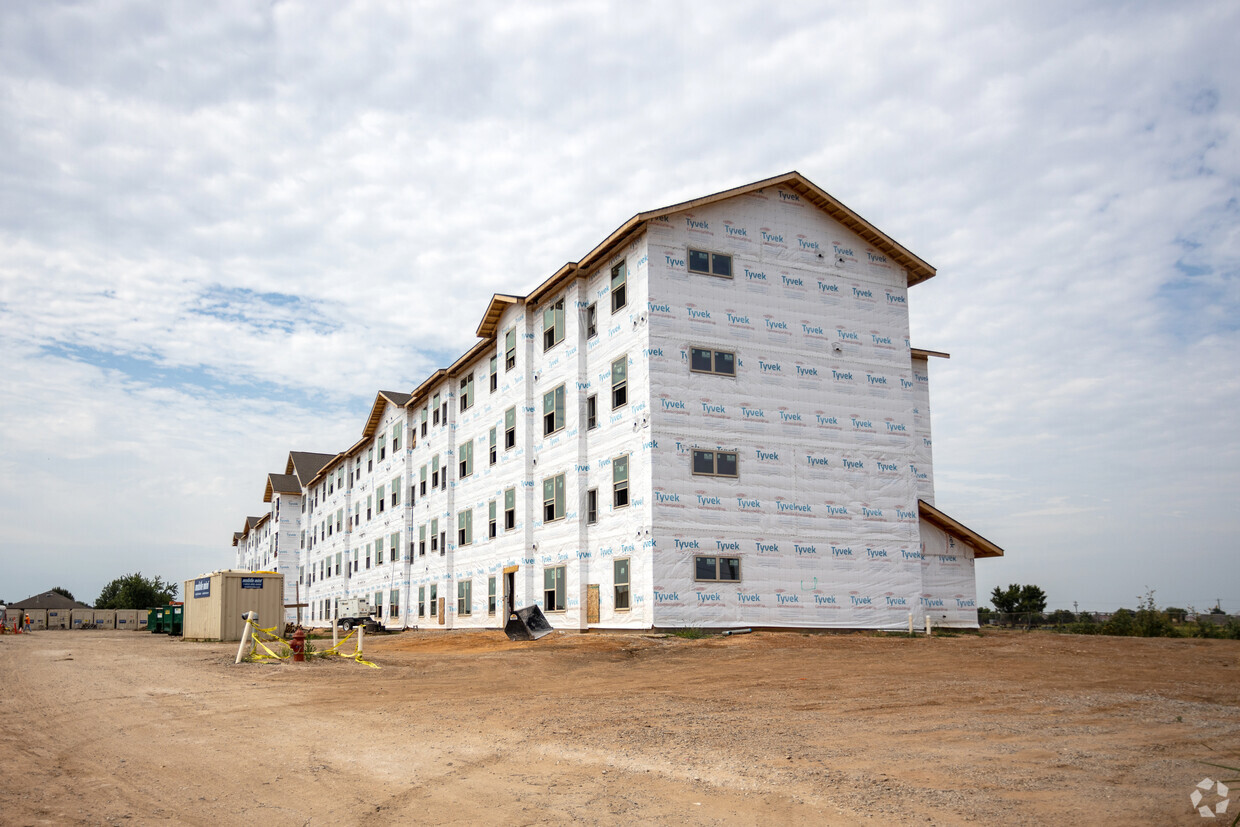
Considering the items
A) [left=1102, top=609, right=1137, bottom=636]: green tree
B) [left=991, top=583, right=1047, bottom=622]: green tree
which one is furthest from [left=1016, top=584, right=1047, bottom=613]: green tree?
[left=1102, top=609, right=1137, bottom=636]: green tree

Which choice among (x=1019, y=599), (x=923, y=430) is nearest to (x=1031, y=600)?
(x=1019, y=599)

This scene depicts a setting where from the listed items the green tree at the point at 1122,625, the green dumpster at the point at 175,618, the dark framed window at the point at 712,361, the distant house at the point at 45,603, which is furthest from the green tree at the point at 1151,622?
the distant house at the point at 45,603

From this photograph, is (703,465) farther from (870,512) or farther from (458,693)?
(458,693)

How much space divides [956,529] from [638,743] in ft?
78.0

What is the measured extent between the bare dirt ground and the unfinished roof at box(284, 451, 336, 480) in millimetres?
63768

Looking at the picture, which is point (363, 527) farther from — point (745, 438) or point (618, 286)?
point (745, 438)

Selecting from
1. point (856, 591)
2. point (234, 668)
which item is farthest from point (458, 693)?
point (856, 591)

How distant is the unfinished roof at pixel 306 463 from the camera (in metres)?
82.3

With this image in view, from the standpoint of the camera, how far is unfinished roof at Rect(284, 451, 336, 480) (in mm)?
82269

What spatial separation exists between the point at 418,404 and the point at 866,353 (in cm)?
2902

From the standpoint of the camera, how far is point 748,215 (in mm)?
30281

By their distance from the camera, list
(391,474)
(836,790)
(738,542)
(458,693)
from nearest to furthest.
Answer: (836,790) < (458,693) < (738,542) < (391,474)

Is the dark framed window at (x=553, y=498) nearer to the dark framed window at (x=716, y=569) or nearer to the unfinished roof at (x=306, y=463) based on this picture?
the dark framed window at (x=716, y=569)

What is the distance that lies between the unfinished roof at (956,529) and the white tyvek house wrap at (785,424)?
120 centimetres
